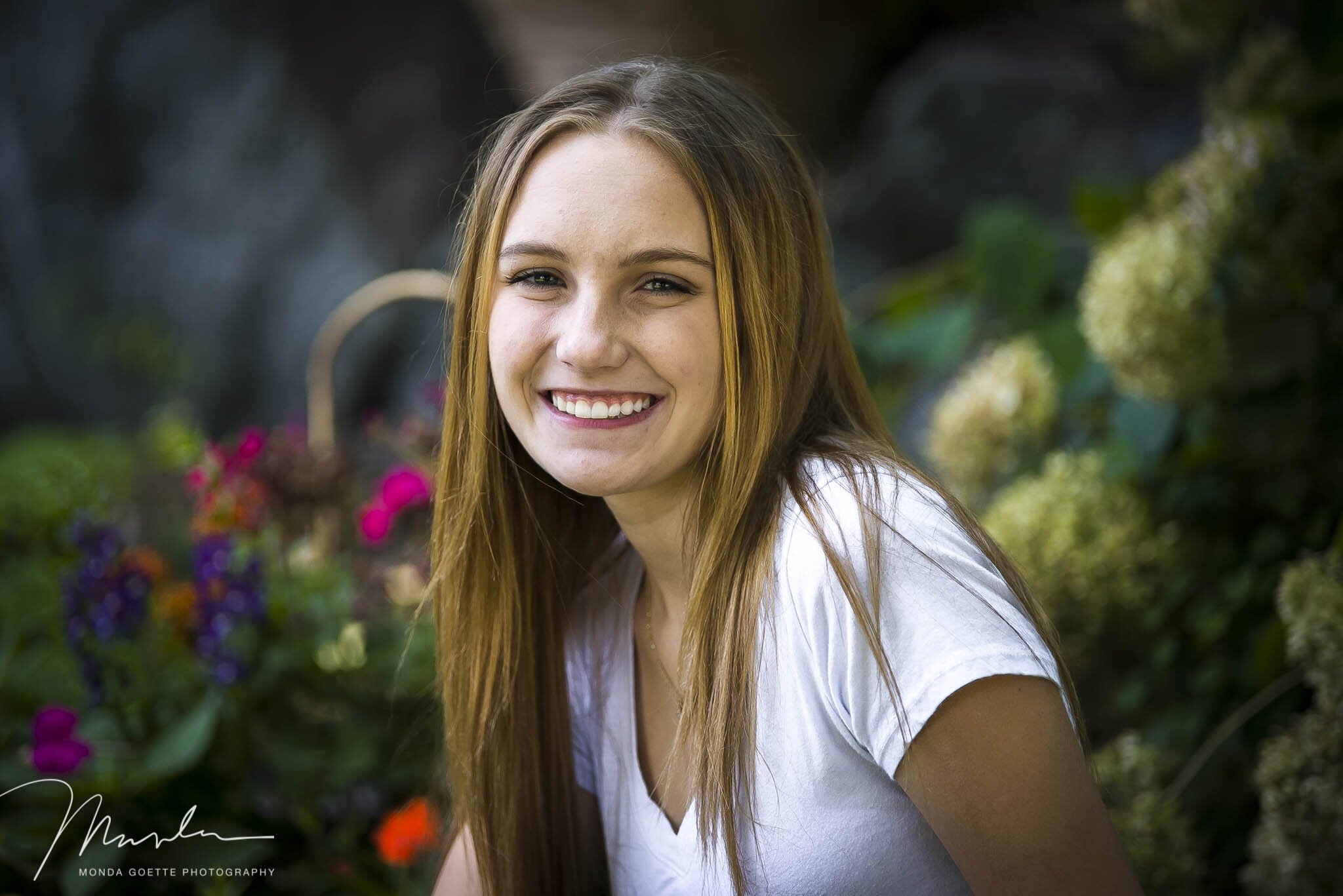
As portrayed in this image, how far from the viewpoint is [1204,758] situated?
1.60 m

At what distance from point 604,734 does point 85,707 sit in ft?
3.38

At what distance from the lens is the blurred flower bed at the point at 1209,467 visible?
1.50 meters

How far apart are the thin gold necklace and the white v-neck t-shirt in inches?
7.0

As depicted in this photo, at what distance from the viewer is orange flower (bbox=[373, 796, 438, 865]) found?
5.74 feet

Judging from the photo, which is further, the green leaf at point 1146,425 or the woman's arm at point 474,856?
Result: the green leaf at point 1146,425

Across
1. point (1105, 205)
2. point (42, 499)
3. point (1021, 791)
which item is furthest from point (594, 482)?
point (42, 499)

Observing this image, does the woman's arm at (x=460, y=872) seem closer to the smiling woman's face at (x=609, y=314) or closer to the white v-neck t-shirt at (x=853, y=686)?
the white v-neck t-shirt at (x=853, y=686)

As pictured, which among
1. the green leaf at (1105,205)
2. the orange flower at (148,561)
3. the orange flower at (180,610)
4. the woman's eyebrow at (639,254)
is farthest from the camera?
the orange flower at (148,561)

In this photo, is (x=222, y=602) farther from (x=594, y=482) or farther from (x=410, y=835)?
(x=594, y=482)

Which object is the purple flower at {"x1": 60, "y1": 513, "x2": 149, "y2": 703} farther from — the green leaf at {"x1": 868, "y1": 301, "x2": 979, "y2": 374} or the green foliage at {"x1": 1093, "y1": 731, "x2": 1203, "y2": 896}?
the green leaf at {"x1": 868, "y1": 301, "x2": 979, "y2": 374}

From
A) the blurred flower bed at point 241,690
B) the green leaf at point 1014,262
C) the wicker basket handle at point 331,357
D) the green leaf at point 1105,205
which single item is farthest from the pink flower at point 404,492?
the green leaf at point 1105,205

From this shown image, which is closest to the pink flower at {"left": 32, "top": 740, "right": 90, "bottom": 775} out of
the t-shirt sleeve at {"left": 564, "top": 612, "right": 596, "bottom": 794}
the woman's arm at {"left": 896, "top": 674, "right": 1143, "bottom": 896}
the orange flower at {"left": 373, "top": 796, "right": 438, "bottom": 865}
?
the orange flower at {"left": 373, "top": 796, "right": 438, "bottom": 865}

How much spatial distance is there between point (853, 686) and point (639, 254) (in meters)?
0.51

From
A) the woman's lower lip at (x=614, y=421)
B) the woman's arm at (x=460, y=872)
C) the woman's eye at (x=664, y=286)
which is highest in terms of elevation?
the woman's eye at (x=664, y=286)
